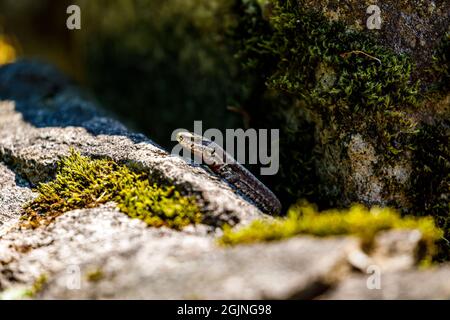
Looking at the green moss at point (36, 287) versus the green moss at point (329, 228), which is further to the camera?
the green moss at point (36, 287)

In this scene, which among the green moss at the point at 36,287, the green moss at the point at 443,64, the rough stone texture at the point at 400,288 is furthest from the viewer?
the green moss at the point at 443,64

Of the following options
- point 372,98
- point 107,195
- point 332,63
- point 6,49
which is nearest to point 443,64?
point 372,98

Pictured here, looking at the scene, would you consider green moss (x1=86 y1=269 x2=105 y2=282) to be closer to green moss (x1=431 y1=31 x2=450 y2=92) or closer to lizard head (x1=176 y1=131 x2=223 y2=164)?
lizard head (x1=176 y1=131 x2=223 y2=164)

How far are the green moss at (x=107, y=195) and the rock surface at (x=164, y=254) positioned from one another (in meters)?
0.08

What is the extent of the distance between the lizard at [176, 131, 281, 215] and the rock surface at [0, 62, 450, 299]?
13 centimetres

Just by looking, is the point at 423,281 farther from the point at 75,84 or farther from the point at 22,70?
the point at 22,70

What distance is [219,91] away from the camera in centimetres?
558

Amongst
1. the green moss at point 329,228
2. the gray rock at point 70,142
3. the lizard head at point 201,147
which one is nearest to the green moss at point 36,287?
the gray rock at point 70,142

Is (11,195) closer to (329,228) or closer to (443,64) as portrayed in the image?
(329,228)

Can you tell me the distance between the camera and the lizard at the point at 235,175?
3779 mm

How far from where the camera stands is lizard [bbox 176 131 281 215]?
12.4 feet

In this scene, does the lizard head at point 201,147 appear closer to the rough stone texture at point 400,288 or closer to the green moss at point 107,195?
the green moss at point 107,195

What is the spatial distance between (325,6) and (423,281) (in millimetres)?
2487

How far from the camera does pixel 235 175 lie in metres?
3.83
